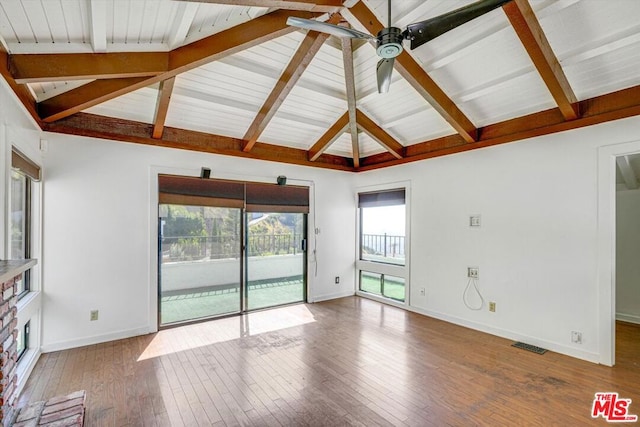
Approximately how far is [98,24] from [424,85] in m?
3.02

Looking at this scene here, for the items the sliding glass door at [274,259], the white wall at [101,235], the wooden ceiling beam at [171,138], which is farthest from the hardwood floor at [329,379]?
the wooden ceiling beam at [171,138]

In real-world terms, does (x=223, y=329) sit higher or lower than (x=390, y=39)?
lower

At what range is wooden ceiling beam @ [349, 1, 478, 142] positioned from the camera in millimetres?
2641

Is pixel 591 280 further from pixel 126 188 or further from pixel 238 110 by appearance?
pixel 126 188

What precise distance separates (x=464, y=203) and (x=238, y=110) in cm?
345

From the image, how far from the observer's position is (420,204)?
504 centimetres

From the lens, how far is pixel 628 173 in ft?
14.5

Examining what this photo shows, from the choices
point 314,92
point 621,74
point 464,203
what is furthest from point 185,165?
point 621,74

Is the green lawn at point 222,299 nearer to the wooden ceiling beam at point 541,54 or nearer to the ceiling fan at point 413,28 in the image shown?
the ceiling fan at point 413,28

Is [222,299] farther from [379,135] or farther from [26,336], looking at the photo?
[379,135]

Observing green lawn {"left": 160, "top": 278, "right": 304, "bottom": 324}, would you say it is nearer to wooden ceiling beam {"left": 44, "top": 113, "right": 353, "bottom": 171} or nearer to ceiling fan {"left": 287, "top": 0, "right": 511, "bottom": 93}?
wooden ceiling beam {"left": 44, "top": 113, "right": 353, "bottom": 171}

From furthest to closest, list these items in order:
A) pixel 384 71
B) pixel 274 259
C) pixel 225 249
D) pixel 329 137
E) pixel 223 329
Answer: pixel 274 259 < pixel 329 137 < pixel 225 249 < pixel 223 329 < pixel 384 71

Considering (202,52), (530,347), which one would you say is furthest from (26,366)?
(530,347)

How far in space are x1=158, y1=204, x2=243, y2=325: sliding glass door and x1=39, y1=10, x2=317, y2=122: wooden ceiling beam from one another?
158 cm
